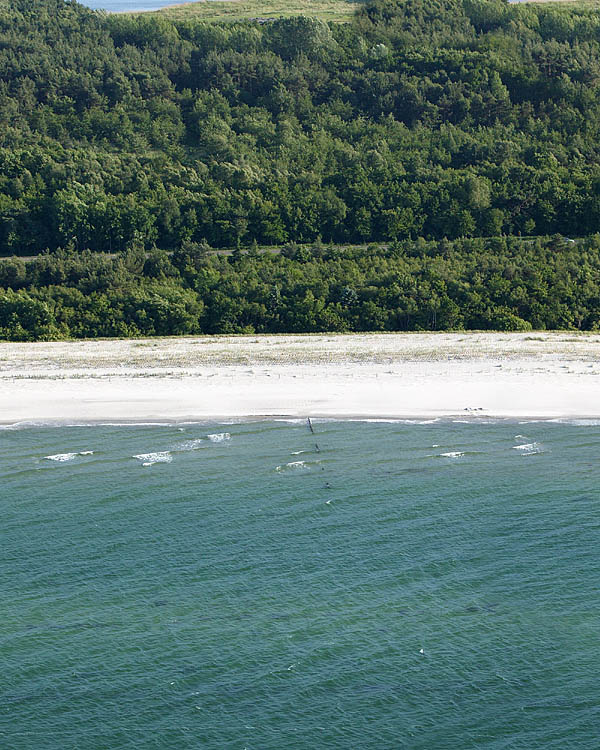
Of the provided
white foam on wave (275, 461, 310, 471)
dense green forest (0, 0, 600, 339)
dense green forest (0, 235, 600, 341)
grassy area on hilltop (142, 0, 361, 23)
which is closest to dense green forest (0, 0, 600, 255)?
dense green forest (0, 0, 600, 339)

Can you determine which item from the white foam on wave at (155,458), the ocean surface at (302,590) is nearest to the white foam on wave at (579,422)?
the ocean surface at (302,590)

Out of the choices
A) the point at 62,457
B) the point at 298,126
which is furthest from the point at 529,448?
the point at 298,126

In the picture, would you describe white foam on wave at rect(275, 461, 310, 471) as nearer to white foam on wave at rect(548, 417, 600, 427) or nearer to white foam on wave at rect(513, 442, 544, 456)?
white foam on wave at rect(513, 442, 544, 456)

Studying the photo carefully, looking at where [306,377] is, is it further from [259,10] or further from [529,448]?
[259,10]

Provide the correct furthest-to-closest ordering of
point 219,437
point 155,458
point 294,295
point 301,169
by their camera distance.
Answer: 1. point 301,169
2. point 294,295
3. point 219,437
4. point 155,458

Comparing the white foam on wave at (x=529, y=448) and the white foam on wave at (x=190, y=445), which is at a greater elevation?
the white foam on wave at (x=190, y=445)

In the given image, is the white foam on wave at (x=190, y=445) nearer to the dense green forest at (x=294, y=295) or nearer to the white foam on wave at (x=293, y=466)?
the white foam on wave at (x=293, y=466)

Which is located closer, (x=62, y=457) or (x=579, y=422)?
(x=62, y=457)
